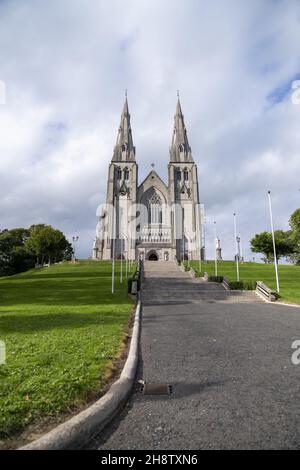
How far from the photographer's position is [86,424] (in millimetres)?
3256

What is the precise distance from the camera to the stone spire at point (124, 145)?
75.6 metres

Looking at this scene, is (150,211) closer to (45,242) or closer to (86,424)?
(45,242)

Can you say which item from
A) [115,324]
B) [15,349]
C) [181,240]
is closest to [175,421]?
[15,349]

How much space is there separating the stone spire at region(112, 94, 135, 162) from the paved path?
231 ft

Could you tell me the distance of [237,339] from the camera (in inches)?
313

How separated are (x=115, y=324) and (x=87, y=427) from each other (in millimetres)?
6679

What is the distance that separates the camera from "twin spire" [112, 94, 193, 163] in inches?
2997

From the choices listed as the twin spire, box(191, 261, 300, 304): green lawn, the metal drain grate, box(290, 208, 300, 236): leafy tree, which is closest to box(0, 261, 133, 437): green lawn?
the metal drain grate

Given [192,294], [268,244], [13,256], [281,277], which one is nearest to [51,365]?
[192,294]

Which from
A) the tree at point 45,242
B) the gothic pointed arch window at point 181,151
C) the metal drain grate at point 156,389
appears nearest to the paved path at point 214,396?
the metal drain grate at point 156,389

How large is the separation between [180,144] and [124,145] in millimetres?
14288

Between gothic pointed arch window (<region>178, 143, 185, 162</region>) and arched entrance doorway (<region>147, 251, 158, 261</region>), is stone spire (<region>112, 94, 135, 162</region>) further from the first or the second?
arched entrance doorway (<region>147, 251, 158, 261</region>)

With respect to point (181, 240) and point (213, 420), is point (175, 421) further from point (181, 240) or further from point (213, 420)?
point (181, 240)
